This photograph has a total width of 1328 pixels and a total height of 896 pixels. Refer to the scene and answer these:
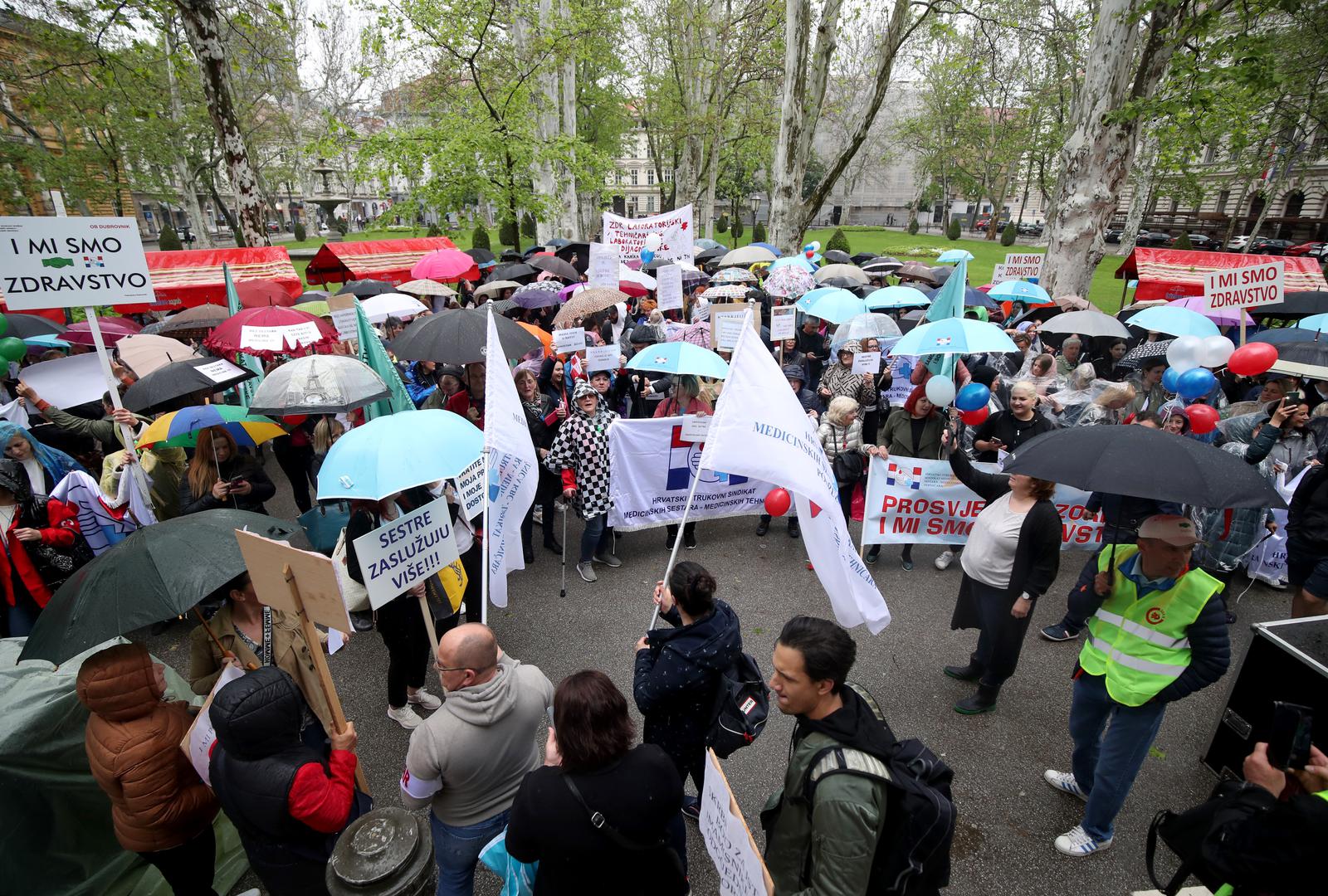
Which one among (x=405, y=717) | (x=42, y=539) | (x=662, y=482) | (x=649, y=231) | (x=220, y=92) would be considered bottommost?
(x=405, y=717)

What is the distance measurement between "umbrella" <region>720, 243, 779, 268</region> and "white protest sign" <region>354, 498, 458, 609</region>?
14.3 m

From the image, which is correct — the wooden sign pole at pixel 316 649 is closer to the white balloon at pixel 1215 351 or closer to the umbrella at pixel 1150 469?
the umbrella at pixel 1150 469

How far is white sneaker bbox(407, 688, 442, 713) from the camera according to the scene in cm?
435

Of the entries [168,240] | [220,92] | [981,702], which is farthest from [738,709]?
[168,240]

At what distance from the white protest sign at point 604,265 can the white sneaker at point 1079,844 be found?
8879 millimetres

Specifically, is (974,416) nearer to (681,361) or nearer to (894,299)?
(681,361)

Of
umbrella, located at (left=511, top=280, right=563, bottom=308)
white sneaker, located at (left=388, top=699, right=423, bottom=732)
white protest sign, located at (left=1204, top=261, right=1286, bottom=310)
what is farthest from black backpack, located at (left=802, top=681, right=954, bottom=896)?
umbrella, located at (left=511, top=280, right=563, bottom=308)

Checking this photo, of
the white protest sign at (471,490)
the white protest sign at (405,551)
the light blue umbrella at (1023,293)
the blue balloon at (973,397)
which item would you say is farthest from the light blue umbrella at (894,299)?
the white protest sign at (405,551)

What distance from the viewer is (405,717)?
419 cm

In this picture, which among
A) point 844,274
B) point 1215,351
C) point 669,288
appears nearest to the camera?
point 1215,351

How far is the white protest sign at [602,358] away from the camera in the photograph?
7094 mm

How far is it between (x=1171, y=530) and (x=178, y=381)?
7238mm

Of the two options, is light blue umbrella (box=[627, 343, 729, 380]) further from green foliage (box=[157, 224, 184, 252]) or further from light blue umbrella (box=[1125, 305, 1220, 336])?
green foliage (box=[157, 224, 184, 252])

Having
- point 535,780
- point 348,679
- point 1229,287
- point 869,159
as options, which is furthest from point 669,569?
point 869,159
